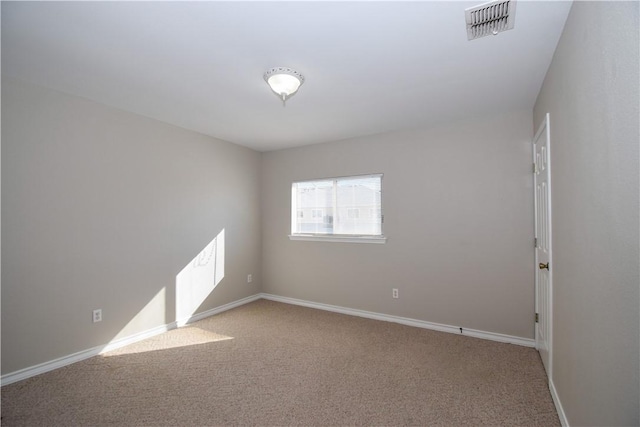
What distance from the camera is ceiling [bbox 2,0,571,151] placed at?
171cm

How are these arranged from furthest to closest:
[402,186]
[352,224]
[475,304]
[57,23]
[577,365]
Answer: [352,224], [402,186], [475,304], [57,23], [577,365]

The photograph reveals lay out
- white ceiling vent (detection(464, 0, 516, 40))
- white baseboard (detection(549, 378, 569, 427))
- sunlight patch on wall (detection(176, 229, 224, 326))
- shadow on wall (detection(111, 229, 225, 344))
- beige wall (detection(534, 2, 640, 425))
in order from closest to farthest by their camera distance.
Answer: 1. beige wall (detection(534, 2, 640, 425))
2. white ceiling vent (detection(464, 0, 516, 40))
3. white baseboard (detection(549, 378, 569, 427))
4. shadow on wall (detection(111, 229, 225, 344))
5. sunlight patch on wall (detection(176, 229, 224, 326))

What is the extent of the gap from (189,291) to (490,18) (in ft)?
13.0

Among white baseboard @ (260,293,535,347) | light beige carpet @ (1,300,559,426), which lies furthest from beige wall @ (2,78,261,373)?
white baseboard @ (260,293,535,347)

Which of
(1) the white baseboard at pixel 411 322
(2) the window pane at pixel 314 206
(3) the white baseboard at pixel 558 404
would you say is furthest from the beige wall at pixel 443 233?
(3) the white baseboard at pixel 558 404

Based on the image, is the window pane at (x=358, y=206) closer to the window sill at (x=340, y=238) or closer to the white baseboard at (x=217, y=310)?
the window sill at (x=340, y=238)

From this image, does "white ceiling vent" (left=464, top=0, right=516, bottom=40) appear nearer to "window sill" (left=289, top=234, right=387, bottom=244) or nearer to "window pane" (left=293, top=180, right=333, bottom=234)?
"window sill" (left=289, top=234, right=387, bottom=244)

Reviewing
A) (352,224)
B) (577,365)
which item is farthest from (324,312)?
(577,365)

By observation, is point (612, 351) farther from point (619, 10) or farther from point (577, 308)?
point (619, 10)

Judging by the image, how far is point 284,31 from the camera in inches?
73.4

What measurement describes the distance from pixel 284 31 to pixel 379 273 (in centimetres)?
300

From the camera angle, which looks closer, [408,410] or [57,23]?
[57,23]

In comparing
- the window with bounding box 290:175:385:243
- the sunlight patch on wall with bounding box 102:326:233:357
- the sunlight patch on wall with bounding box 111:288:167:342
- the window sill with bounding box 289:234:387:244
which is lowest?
the sunlight patch on wall with bounding box 102:326:233:357

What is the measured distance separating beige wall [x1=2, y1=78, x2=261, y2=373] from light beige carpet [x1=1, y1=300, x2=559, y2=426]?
415 mm
